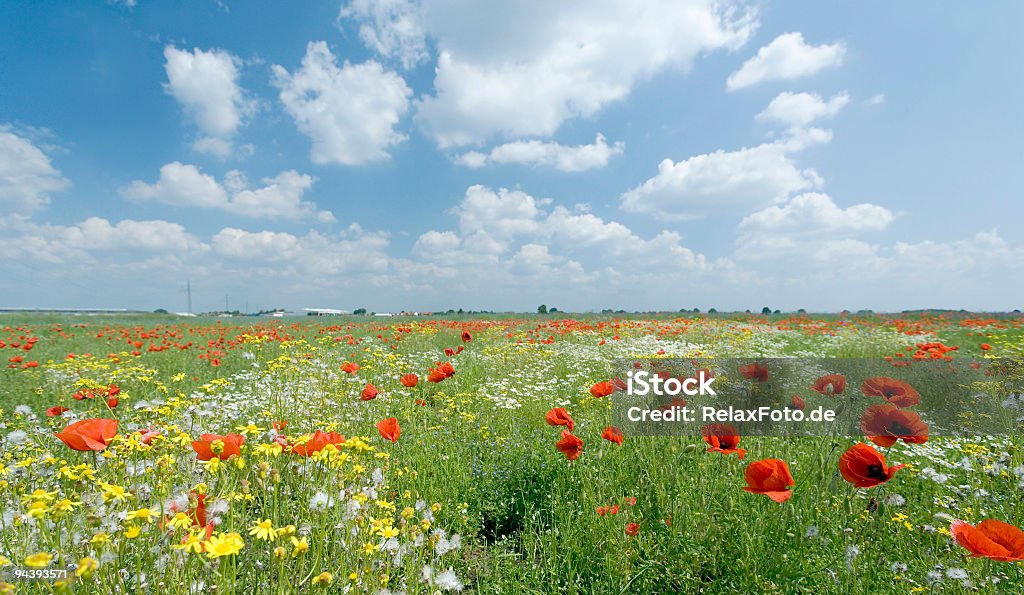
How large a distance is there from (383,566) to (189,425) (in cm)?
234

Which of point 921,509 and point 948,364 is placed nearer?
point 921,509

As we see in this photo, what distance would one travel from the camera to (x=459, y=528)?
2.87 meters

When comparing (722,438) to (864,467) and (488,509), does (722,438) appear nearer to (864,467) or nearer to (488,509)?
(864,467)

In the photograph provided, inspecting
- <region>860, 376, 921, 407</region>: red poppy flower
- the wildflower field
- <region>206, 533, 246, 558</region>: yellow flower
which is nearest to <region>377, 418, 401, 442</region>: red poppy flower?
the wildflower field

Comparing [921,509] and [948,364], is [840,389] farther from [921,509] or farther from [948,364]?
[948,364]

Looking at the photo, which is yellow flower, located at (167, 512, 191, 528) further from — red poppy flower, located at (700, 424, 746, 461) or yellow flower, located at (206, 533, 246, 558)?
red poppy flower, located at (700, 424, 746, 461)

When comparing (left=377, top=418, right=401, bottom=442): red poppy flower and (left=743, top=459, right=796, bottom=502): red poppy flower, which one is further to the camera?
(left=377, top=418, right=401, bottom=442): red poppy flower

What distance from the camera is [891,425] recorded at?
80.9 inches

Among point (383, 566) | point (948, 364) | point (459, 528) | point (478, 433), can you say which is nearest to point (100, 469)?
point (383, 566)

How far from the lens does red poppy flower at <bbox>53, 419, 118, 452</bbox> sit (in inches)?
67.5

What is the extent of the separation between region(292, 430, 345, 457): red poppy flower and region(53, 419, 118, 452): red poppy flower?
714mm

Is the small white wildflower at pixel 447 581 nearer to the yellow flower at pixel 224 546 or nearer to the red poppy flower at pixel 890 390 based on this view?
the yellow flower at pixel 224 546

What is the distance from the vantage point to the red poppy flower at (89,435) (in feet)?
5.62

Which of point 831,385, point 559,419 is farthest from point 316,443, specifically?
point 831,385
